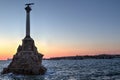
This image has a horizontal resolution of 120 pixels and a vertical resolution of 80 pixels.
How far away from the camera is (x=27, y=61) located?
210 feet

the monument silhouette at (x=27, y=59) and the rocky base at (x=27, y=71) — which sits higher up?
the monument silhouette at (x=27, y=59)

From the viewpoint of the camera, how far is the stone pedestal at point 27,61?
6353 cm

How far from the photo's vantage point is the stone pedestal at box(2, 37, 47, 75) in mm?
63531

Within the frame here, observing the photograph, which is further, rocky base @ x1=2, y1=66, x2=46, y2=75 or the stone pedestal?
the stone pedestal

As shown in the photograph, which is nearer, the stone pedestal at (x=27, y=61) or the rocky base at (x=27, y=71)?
the rocky base at (x=27, y=71)

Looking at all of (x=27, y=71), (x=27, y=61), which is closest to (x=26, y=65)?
(x=27, y=61)

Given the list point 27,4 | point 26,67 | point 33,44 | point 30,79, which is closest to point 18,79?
point 30,79

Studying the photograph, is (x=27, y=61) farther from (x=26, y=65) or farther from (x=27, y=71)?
(x=27, y=71)

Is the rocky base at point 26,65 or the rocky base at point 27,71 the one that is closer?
the rocky base at point 27,71

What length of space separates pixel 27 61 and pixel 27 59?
47 cm

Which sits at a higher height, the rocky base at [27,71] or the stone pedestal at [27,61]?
the stone pedestal at [27,61]

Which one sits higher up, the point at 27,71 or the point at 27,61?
the point at 27,61

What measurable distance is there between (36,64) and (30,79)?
9448mm

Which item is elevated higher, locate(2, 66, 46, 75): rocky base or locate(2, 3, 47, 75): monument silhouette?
locate(2, 3, 47, 75): monument silhouette
